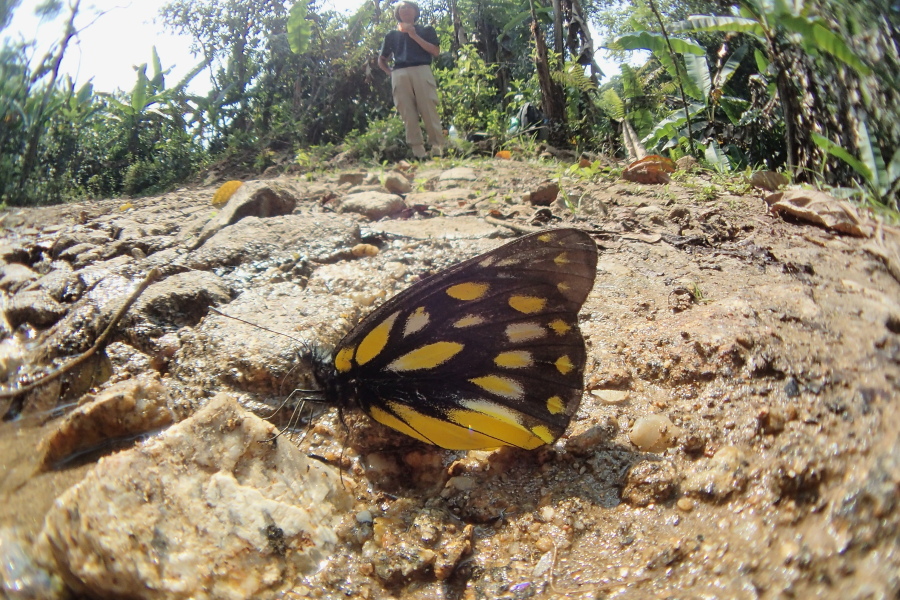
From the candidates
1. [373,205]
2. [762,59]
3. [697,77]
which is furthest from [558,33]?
[762,59]

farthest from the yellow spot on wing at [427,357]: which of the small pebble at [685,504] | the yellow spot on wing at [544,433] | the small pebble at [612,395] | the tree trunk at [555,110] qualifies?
the tree trunk at [555,110]

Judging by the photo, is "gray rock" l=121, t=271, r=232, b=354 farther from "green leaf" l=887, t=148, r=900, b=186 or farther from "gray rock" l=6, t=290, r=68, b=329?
"green leaf" l=887, t=148, r=900, b=186

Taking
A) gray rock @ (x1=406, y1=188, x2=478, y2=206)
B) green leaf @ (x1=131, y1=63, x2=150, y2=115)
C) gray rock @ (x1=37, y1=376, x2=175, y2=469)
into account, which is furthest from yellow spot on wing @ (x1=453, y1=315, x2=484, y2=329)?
gray rock @ (x1=406, y1=188, x2=478, y2=206)

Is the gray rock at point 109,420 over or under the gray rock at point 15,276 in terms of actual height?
under

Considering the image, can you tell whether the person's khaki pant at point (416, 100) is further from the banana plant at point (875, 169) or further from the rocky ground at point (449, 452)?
the banana plant at point (875, 169)

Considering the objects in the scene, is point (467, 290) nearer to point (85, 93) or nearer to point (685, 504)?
point (685, 504)
